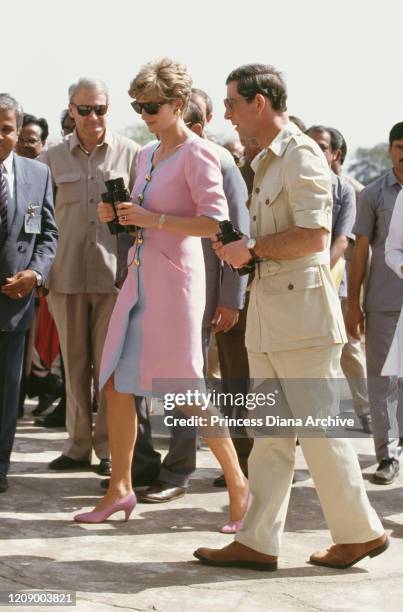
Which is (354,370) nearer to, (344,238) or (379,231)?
(344,238)

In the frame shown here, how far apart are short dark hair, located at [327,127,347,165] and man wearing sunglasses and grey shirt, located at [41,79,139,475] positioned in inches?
68.2

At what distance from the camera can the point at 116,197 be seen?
17.0 ft

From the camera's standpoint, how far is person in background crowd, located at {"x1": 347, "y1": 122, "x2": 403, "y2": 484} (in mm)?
6699

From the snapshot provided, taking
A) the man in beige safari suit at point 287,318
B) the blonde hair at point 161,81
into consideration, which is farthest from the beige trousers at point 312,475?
the blonde hair at point 161,81

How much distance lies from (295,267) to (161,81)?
1152 mm

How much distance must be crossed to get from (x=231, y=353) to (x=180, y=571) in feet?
6.05

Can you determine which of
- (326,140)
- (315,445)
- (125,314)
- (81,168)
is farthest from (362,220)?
(315,445)

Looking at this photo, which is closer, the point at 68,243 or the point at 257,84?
the point at 257,84

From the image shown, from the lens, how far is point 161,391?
5223 mm

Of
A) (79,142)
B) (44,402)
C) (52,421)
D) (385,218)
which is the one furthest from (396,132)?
(44,402)

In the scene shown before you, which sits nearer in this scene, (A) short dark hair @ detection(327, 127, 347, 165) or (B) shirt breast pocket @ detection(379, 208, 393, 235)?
(B) shirt breast pocket @ detection(379, 208, 393, 235)

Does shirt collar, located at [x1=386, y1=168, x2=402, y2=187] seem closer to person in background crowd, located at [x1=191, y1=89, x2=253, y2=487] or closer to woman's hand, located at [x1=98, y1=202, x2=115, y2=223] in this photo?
person in background crowd, located at [x1=191, y1=89, x2=253, y2=487]

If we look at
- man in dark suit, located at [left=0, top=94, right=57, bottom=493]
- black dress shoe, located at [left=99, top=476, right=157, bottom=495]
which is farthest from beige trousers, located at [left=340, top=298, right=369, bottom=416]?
man in dark suit, located at [left=0, top=94, right=57, bottom=493]

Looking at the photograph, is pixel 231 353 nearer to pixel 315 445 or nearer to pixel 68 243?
pixel 68 243
